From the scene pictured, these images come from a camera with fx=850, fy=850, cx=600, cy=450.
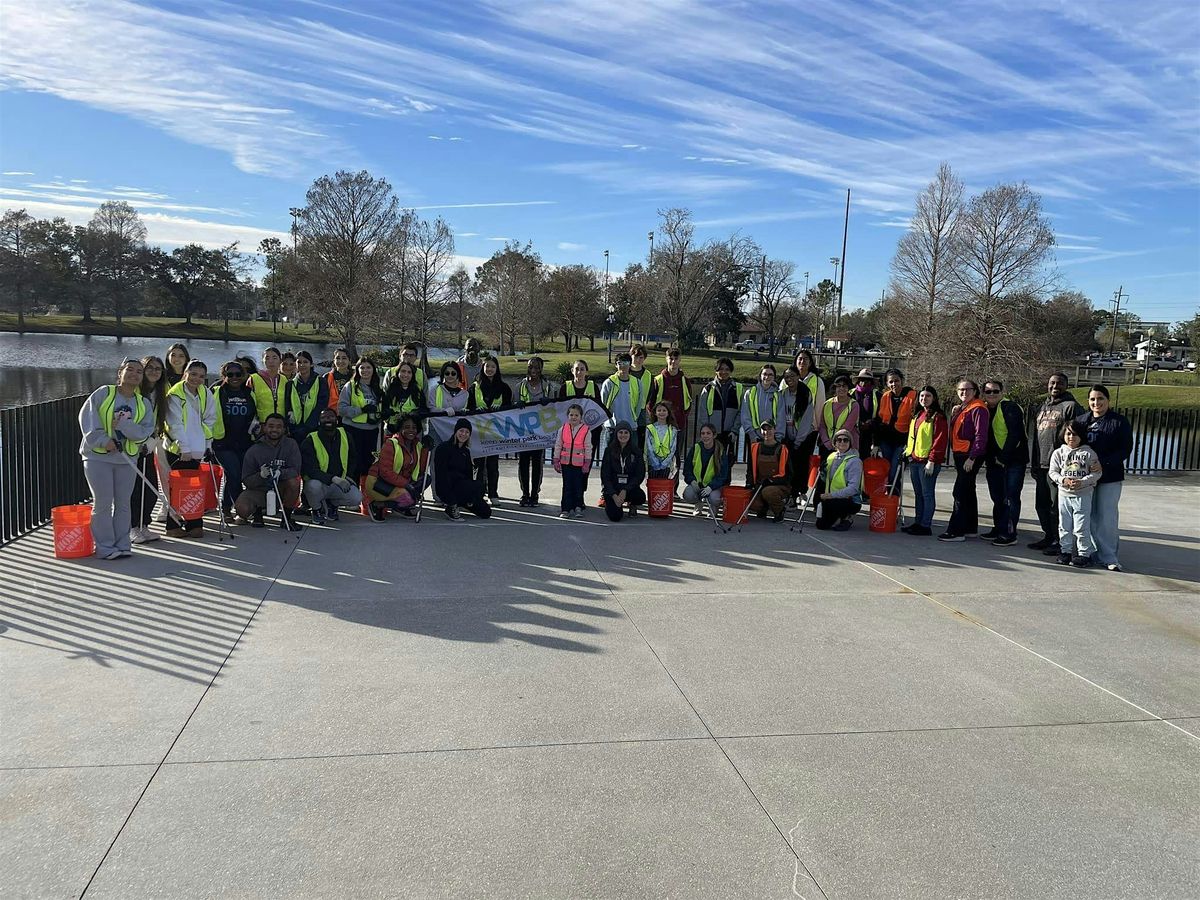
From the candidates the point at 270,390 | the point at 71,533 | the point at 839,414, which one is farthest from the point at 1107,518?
the point at 71,533

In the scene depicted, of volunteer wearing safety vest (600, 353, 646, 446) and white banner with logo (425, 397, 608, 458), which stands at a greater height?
volunteer wearing safety vest (600, 353, 646, 446)

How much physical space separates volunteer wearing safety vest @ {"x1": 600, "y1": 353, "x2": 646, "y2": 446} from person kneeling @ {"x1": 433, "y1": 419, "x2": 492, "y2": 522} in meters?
1.84

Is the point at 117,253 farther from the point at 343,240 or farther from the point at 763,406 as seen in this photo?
the point at 763,406

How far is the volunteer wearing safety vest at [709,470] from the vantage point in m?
10.3

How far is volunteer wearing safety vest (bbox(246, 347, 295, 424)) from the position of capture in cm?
964

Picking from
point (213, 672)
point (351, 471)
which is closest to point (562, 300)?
point (351, 471)

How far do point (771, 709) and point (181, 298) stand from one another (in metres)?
87.6

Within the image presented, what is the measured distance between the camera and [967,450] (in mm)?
9641

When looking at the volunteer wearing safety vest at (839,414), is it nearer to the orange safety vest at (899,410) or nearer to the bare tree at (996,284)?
the orange safety vest at (899,410)

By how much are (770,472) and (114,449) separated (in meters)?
7.05

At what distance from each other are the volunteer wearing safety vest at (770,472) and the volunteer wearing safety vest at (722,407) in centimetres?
60

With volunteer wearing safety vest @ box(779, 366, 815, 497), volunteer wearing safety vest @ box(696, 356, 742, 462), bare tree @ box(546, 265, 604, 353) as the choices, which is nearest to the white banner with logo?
volunteer wearing safety vest @ box(696, 356, 742, 462)

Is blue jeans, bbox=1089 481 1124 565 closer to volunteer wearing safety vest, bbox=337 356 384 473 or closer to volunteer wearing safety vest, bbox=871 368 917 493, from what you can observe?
volunteer wearing safety vest, bbox=871 368 917 493

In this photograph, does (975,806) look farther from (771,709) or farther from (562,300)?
(562,300)
